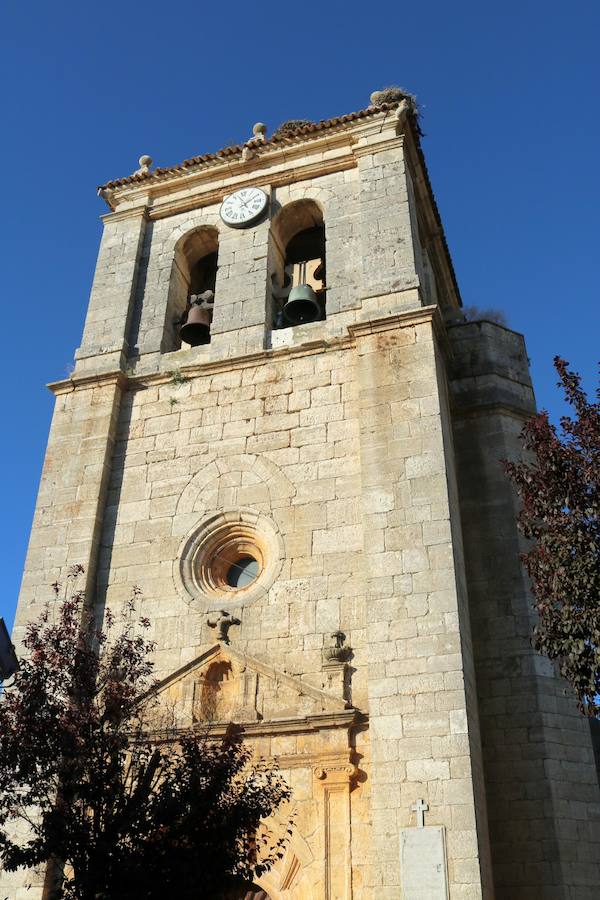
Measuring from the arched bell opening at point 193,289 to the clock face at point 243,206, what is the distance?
0.41 m

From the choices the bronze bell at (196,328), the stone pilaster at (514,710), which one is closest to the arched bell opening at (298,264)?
the bronze bell at (196,328)

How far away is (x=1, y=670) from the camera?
769 centimetres

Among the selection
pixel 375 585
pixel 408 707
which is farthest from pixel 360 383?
pixel 408 707

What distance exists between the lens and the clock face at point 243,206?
13.7 metres

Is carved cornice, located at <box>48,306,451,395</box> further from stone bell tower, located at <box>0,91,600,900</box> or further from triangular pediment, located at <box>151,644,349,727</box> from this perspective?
triangular pediment, located at <box>151,644,349,727</box>

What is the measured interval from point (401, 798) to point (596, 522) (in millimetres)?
2987

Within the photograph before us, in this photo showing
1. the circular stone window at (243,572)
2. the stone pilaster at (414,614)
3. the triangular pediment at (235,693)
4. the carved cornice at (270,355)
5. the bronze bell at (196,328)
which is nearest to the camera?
the stone pilaster at (414,614)

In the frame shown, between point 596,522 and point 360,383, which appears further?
point 360,383

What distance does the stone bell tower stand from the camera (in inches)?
333

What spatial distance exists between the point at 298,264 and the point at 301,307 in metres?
1.49

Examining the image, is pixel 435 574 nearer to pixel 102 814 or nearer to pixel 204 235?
pixel 102 814

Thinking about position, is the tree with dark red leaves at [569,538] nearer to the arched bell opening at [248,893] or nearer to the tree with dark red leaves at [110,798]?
the tree with dark red leaves at [110,798]

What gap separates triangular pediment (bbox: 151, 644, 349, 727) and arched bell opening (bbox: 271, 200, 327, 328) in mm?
5116

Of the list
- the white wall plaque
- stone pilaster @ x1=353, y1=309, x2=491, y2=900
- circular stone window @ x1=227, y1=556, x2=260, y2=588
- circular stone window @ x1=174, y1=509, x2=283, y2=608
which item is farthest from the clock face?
the white wall plaque
